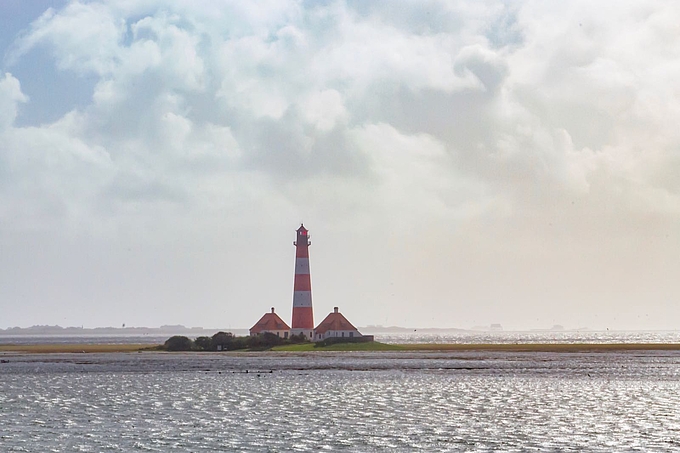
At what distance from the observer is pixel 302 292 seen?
10931 centimetres

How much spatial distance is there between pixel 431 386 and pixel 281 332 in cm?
6494

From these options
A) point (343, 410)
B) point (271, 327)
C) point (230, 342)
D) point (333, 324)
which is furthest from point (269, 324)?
point (343, 410)

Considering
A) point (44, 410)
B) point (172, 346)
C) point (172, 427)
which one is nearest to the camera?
point (172, 427)

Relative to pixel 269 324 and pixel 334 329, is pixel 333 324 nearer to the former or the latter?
pixel 334 329

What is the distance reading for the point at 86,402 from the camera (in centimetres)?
4172

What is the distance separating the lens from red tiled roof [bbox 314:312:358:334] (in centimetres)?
10866

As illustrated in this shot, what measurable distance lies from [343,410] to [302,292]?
7198 cm

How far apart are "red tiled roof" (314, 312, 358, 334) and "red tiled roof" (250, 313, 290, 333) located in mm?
6116

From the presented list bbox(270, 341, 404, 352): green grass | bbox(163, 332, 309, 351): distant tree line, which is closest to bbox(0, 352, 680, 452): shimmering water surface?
bbox(270, 341, 404, 352): green grass

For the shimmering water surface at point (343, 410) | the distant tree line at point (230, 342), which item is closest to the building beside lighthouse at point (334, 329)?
the distant tree line at point (230, 342)

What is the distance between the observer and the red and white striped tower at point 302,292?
109m

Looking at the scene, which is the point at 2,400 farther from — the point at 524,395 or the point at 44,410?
the point at 524,395

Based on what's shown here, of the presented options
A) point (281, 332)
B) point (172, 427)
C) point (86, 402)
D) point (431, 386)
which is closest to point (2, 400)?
point (86, 402)

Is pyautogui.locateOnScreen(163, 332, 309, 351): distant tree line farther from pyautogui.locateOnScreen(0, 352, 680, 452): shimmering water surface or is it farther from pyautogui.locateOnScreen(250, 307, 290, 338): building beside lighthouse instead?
pyautogui.locateOnScreen(0, 352, 680, 452): shimmering water surface
